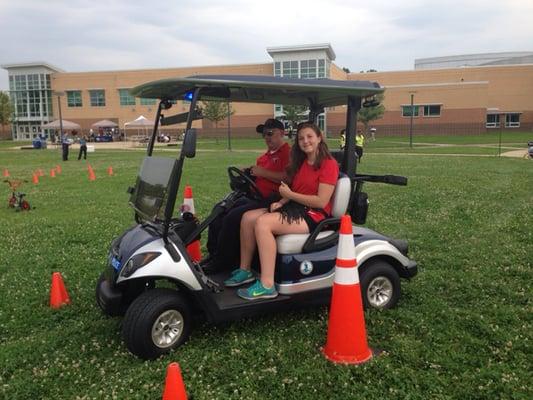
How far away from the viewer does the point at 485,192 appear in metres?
10.8

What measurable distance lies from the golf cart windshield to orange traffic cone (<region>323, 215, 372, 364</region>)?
4.45 ft

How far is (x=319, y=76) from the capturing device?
59281mm

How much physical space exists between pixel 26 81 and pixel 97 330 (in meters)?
79.4

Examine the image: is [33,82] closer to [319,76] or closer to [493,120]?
[319,76]

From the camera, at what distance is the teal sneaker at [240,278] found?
4055 mm

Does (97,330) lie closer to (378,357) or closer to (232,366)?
(232,366)

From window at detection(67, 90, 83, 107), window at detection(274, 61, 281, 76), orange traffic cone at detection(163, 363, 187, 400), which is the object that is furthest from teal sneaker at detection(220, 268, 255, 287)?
window at detection(67, 90, 83, 107)

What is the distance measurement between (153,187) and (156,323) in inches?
42.9

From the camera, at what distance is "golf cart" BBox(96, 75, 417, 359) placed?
350cm

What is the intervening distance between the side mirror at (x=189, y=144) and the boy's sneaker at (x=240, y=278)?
1.20 meters

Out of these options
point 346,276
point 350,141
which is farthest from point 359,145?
point 346,276

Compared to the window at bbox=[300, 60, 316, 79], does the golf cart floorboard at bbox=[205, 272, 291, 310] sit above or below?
below

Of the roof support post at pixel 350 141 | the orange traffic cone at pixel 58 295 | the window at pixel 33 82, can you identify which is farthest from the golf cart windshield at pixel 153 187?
the window at pixel 33 82

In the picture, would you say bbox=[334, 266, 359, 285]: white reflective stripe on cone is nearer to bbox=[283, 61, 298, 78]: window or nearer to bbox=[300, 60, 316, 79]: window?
bbox=[300, 60, 316, 79]: window
